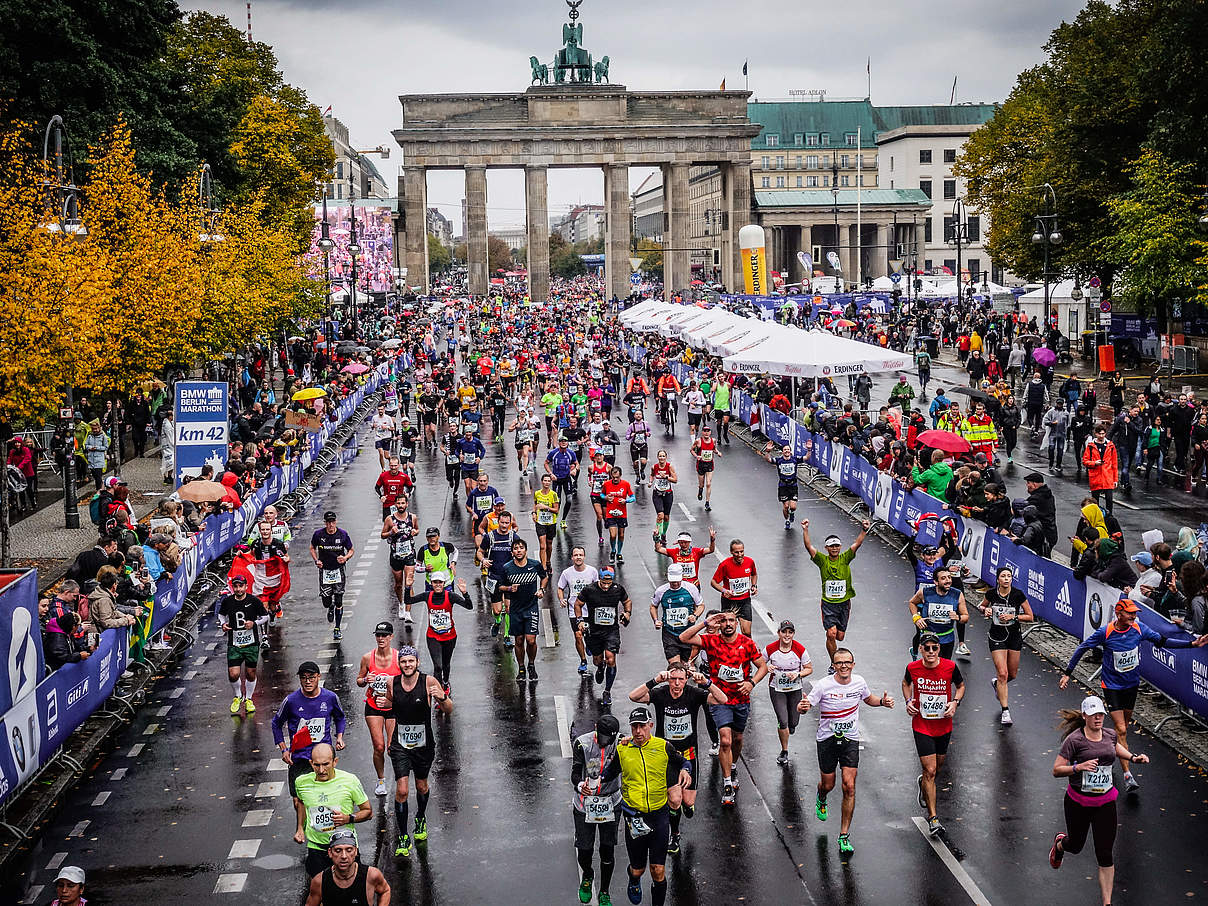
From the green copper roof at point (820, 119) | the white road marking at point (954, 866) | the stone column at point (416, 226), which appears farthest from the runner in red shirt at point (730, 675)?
the green copper roof at point (820, 119)

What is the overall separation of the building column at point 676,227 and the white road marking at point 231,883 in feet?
358

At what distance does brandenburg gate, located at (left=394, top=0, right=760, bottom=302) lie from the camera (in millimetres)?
116062

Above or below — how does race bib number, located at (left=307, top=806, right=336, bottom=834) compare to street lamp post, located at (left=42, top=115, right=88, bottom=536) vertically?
below

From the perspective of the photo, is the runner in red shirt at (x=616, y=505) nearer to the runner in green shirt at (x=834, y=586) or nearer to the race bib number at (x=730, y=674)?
the runner in green shirt at (x=834, y=586)

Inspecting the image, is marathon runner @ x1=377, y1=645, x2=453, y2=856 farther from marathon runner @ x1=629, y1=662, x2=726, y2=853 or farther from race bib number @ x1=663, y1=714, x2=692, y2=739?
race bib number @ x1=663, y1=714, x2=692, y2=739

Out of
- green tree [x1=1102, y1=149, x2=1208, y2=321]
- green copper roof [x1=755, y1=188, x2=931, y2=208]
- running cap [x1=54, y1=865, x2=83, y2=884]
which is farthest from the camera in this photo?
green copper roof [x1=755, y1=188, x2=931, y2=208]

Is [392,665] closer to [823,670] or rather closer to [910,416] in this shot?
[823,670]

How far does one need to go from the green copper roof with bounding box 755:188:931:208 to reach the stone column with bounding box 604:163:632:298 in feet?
59.1

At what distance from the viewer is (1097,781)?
971cm

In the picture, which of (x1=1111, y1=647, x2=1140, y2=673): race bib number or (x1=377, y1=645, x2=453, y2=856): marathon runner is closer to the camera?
(x1=377, y1=645, x2=453, y2=856): marathon runner

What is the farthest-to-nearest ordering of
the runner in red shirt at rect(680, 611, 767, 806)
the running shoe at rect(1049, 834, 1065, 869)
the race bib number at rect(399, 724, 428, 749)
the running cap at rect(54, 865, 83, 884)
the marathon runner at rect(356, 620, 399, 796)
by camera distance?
the runner in red shirt at rect(680, 611, 767, 806)
the marathon runner at rect(356, 620, 399, 796)
the race bib number at rect(399, 724, 428, 749)
the running shoe at rect(1049, 834, 1065, 869)
the running cap at rect(54, 865, 83, 884)

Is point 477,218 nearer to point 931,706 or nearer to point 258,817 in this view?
point 258,817

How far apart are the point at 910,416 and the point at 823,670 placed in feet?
47.9

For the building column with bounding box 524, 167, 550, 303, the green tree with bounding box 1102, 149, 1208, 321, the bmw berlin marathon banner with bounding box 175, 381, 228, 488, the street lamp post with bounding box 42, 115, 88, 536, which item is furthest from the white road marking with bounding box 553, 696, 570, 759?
the building column with bounding box 524, 167, 550, 303
